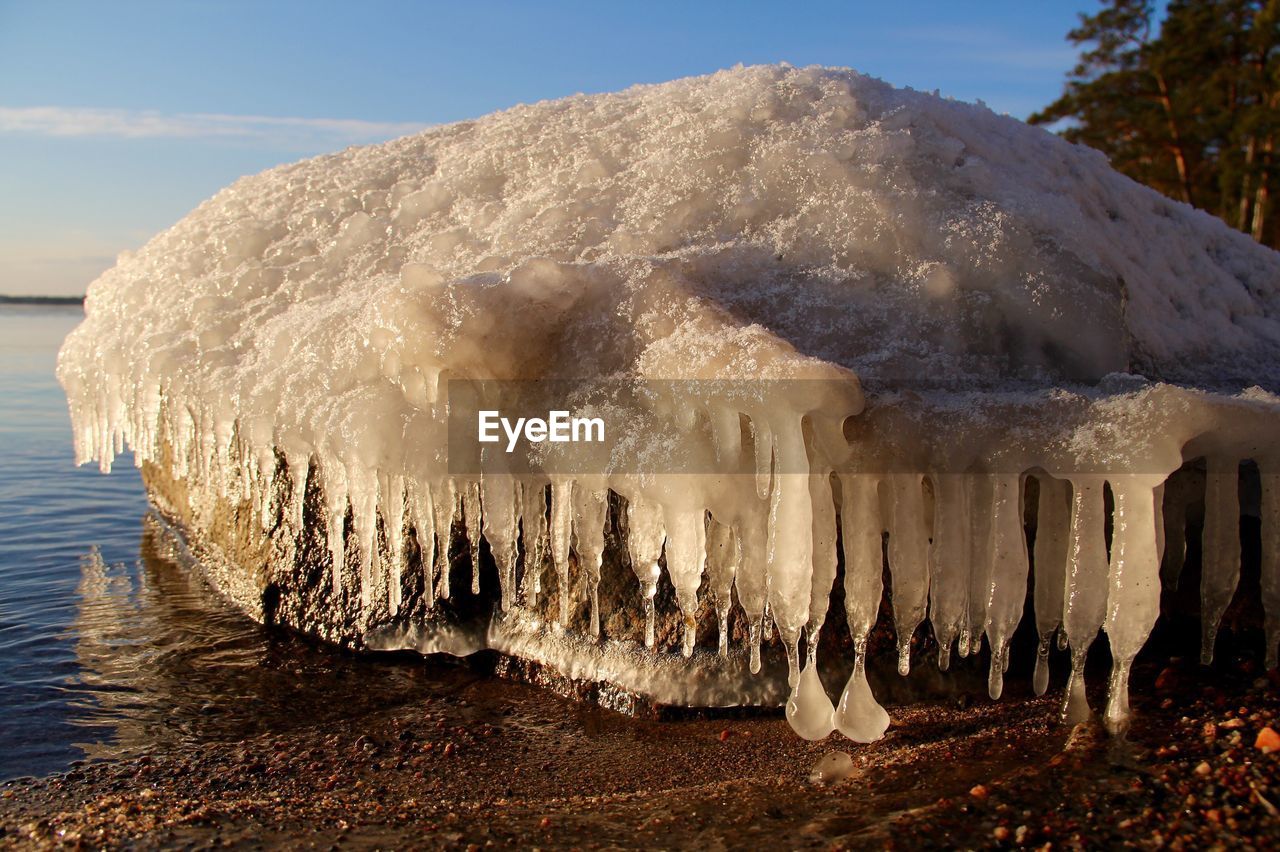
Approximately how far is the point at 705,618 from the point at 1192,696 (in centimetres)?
160

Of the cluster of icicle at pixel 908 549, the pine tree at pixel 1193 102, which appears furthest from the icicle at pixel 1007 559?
the pine tree at pixel 1193 102

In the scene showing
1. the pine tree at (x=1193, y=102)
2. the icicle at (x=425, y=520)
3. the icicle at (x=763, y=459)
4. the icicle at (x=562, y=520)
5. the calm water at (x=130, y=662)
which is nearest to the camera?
the icicle at (x=763, y=459)

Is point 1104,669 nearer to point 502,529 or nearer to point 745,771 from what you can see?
point 745,771

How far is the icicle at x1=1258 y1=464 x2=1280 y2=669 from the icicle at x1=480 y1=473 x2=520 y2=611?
2.37 m

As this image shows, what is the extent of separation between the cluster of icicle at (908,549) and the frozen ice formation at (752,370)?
0.04 feet

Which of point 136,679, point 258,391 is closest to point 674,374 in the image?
point 258,391

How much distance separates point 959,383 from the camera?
3.22m

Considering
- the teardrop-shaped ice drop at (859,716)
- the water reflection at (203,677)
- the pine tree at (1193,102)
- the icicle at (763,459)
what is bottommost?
the water reflection at (203,677)

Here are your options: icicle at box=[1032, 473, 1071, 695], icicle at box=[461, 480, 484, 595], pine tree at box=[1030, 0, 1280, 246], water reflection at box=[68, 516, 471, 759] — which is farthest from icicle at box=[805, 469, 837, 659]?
pine tree at box=[1030, 0, 1280, 246]

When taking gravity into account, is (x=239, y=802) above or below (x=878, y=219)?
below

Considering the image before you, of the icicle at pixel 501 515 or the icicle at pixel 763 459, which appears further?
the icicle at pixel 501 515

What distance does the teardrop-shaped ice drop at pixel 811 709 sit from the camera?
3023mm

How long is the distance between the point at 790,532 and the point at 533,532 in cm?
109

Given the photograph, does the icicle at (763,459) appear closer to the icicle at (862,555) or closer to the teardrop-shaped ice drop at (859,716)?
the icicle at (862,555)
